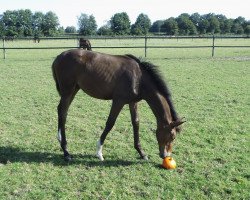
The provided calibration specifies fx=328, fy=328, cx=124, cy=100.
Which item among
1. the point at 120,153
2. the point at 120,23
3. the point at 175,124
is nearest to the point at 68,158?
the point at 120,153

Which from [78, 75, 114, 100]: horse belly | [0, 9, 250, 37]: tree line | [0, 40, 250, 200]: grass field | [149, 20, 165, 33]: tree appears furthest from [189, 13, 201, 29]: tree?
[78, 75, 114, 100]: horse belly

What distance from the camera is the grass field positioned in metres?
3.84

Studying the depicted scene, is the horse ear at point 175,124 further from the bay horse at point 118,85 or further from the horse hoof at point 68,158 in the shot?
the horse hoof at point 68,158

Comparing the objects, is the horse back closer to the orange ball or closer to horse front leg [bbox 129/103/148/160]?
horse front leg [bbox 129/103/148/160]

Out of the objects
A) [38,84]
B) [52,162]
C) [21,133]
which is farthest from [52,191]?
[38,84]

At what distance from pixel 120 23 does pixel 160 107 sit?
73.5 m

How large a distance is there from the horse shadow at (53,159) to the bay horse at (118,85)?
11 cm

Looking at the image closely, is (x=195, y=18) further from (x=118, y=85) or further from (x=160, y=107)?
(x=160, y=107)

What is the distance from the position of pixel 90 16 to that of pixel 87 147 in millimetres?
89259

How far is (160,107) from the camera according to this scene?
437 cm

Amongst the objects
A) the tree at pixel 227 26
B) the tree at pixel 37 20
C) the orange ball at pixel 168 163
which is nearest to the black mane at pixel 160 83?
the orange ball at pixel 168 163

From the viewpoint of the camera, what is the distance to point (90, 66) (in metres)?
4.75

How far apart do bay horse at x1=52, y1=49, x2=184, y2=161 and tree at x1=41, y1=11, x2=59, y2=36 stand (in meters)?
72.2

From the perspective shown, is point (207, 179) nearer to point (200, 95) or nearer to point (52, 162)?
point (52, 162)
